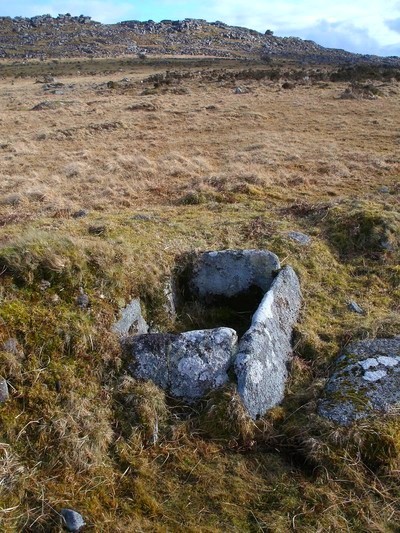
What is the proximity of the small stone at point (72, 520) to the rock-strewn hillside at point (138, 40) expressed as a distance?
306 feet

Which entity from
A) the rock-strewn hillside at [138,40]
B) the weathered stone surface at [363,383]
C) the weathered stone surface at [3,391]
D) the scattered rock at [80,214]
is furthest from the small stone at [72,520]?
the rock-strewn hillside at [138,40]

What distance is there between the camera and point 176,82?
4147 centimetres

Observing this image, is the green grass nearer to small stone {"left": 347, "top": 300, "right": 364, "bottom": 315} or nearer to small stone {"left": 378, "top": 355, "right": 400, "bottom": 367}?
small stone {"left": 378, "top": 355, "right": 400, "bottom": 367}

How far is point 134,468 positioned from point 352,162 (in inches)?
595

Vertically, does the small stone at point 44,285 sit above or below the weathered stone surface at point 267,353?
above

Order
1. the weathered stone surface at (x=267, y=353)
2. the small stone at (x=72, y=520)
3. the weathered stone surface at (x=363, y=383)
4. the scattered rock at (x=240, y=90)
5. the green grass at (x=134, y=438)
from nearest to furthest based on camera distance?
the small stone at (x=72, y=520), the green grass at (x=134, y=438), the weathered stone surface at (x=363, y=383), the weathered stone surface at (x=267, y=353), the scattered rock at (x=240, y=90)

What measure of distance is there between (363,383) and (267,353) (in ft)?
3.86

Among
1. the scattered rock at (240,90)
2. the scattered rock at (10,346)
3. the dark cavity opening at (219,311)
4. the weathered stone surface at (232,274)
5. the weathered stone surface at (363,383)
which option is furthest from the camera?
the scattered rock at (240,90)

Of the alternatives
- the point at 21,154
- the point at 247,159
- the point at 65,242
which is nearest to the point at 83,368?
the point at 65,242

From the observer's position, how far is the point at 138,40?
114 meters

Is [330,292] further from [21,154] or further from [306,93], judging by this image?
[306,93]

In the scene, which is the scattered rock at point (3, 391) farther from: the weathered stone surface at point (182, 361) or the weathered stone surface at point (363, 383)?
the weathered stone surface at point (363, 383)

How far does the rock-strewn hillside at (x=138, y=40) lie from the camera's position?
96.1 metres

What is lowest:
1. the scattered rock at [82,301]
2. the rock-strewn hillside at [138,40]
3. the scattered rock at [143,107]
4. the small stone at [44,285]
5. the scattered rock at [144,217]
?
the scattered rock at [144,217]
